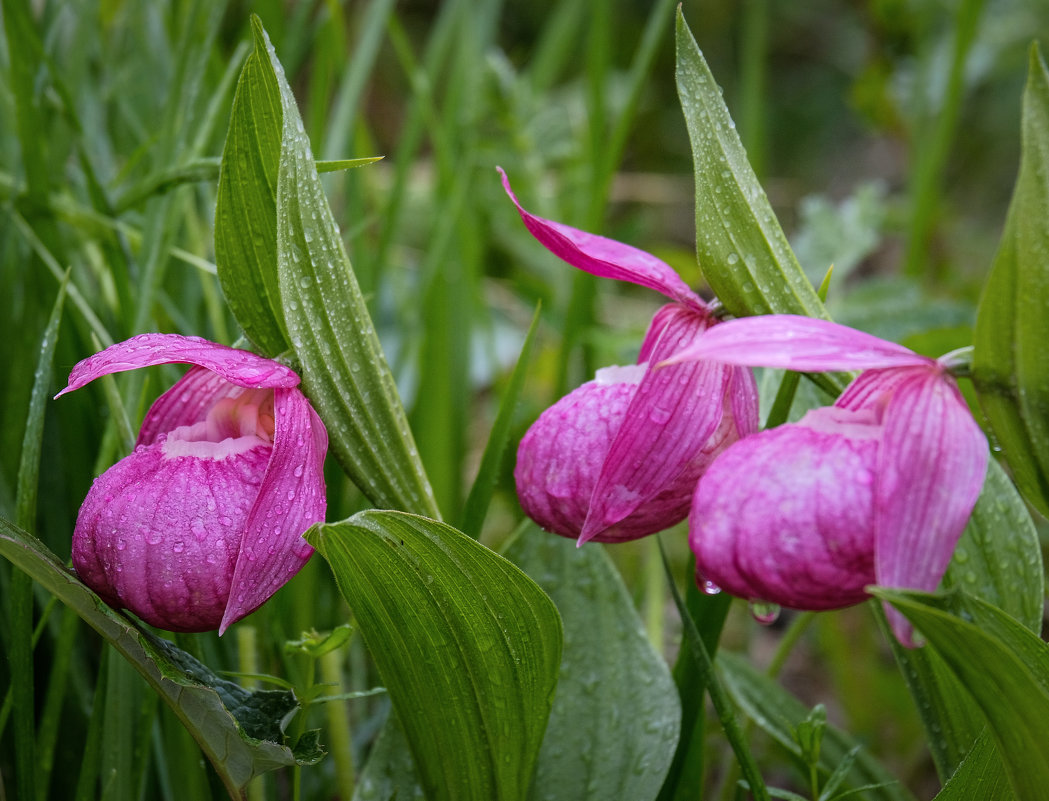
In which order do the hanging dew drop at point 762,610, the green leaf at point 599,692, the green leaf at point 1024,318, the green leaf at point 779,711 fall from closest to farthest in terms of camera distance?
the green leaf at point 1024,318
the hanging dew drop at point 762,610
the green leaf at point 599,692
the green leaf at point 779,711

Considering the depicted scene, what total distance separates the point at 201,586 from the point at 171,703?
0.08 m

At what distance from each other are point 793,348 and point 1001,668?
0.18 meters

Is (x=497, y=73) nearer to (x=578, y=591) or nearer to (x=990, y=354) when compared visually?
(x=578, y=591)

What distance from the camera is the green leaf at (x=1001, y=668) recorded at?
41 cm

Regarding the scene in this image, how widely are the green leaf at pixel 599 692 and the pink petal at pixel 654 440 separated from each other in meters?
0.18

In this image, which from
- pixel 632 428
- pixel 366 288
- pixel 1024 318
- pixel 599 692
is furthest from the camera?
pixel 366 288

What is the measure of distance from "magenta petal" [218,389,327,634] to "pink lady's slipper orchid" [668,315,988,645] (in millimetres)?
215

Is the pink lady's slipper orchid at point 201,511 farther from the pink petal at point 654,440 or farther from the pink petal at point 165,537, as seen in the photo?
the pink petal at point 654,440

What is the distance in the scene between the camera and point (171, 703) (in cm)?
52

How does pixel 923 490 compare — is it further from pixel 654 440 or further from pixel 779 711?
pixel 779 711

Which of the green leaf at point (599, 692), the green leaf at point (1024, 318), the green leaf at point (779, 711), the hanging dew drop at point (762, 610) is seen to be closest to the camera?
the green leaf at point (1024, 318)

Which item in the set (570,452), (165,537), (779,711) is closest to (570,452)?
(570,452)

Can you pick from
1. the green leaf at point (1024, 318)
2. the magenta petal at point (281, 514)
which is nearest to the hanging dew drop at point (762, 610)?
the green leaf at point (1024, 318)

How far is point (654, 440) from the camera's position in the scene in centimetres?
53
